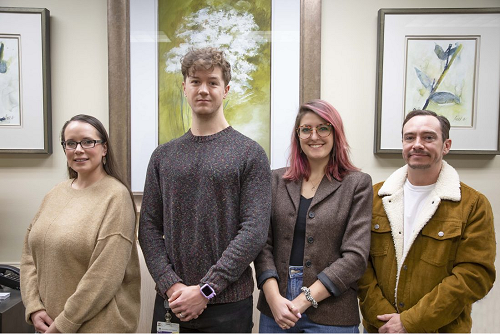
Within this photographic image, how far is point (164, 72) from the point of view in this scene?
2.03 meters

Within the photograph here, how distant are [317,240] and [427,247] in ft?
1.29

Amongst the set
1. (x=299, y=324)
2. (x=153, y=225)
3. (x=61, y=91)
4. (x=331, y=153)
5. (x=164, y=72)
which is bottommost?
(x=299, y=324)

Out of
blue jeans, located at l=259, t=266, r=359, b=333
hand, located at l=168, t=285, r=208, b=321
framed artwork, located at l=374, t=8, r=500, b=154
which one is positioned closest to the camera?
hand, located at l=168, t=285, r=208, b=321

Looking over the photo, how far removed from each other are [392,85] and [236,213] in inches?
48.2

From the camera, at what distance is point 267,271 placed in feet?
4.37

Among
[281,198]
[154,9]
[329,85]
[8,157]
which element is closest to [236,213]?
[281,198]

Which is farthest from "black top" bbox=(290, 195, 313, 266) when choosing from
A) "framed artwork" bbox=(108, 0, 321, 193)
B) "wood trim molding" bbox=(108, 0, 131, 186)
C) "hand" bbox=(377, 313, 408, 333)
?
"wood trim molding" bbox=(108, 0, 131, 186)

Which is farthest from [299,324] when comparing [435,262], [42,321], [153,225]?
[42,321]

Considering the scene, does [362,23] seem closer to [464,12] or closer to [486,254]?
[464,12]

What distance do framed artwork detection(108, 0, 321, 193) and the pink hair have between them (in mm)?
569

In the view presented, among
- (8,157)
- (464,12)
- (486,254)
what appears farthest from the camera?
(8,157)

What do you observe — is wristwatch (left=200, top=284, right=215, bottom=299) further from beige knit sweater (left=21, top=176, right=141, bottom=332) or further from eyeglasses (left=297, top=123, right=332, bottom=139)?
eyeglasses (left=297, top=123, right=332, bottom=139)

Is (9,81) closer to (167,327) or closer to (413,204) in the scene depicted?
(167,327)

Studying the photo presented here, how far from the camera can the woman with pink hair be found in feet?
4.20
